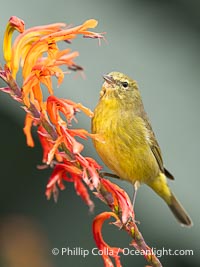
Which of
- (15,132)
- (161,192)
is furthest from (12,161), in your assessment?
(161,192)

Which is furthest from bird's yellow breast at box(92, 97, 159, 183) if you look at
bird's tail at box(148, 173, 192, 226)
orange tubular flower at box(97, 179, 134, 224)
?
orange tubular flower at box(97, 179, 134, 224)

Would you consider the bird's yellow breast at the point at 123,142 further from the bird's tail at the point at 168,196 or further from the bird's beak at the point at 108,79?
the bird's tail at the point at 168,196

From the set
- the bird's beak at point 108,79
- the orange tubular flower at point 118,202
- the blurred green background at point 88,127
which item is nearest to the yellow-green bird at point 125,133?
the bird's beak at point 108,79

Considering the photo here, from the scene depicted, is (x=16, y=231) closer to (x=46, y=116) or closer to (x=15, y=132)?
(x=15, y=132)

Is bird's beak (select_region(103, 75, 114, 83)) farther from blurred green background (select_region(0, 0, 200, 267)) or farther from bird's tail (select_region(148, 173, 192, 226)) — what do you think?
blurred green background (select_region(0, 0, 200, 267))

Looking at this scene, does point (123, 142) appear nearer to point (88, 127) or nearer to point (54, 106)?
point (54, 106)
